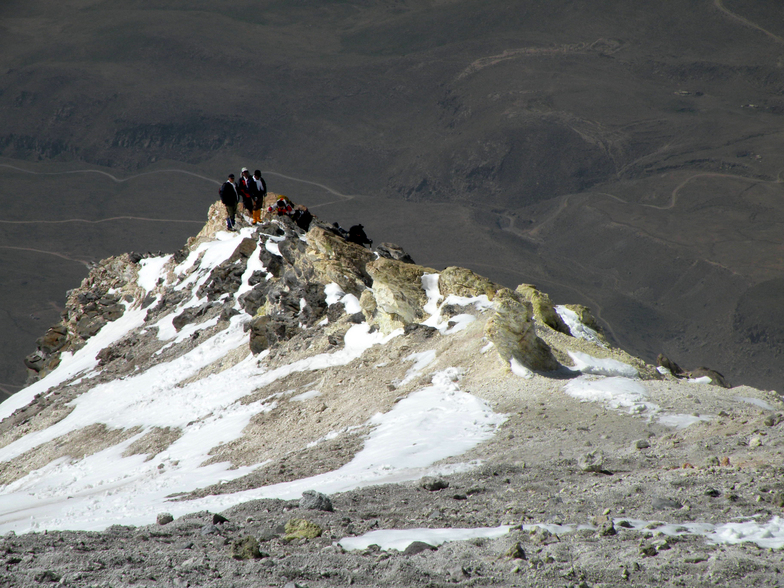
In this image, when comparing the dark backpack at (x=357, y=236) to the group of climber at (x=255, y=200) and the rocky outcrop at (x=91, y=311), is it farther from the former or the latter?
the rocky outcrop at (x=91, y=311)

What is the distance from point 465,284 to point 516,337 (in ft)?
12.7

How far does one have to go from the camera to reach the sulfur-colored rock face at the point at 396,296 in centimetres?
1493

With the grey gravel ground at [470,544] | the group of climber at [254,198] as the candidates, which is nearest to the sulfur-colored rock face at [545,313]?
the grey gravel ground at [470,544]

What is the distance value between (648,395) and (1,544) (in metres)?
7.60

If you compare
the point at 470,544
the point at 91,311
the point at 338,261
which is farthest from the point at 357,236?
the point at 470,544

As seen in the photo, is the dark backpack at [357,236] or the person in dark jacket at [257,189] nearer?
the dark backpack at [357,236]

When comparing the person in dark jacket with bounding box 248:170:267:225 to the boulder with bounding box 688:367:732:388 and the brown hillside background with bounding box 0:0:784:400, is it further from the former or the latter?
the brown hillside background with bounding box 0:0:784:400

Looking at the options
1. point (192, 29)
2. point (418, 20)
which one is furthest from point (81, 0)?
point (418, 20)

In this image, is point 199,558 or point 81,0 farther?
point 81,0

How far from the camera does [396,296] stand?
49.3ft

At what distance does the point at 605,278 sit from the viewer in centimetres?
7869

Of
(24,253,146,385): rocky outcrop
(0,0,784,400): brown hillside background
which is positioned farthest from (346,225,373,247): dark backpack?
(0,0,784,400): brown hillside background

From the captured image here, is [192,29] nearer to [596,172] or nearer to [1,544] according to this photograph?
[596,172]

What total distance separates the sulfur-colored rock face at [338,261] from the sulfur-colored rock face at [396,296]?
7.34ft
